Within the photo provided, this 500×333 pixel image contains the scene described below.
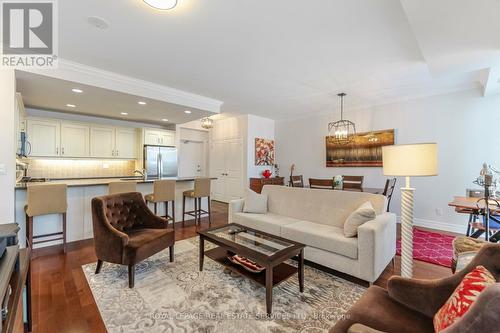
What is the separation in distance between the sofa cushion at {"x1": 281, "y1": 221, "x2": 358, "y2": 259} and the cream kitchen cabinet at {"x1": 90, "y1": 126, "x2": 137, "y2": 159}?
4.68m

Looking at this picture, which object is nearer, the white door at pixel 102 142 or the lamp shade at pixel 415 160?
the lamp shade at pixel 415 160

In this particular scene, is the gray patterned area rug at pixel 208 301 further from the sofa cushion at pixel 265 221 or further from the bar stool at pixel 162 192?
the bar stool at pixel 162 192

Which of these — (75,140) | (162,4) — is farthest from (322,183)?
(75,140)

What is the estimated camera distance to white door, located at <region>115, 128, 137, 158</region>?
5.61 metres

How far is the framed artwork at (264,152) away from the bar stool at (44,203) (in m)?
4.51

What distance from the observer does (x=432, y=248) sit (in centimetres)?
333

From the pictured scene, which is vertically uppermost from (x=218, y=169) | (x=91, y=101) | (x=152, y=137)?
(x=91, y=101)

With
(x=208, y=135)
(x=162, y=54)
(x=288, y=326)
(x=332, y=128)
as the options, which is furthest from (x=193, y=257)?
(x=208, y=135)

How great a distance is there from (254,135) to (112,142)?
144 inches

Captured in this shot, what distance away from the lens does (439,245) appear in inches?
136

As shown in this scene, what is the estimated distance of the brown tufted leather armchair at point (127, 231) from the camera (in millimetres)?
2320

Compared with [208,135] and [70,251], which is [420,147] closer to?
[70,251]

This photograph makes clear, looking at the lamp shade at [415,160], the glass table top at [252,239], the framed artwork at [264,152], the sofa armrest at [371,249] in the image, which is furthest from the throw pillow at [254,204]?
the framed artwork at [264,152]
